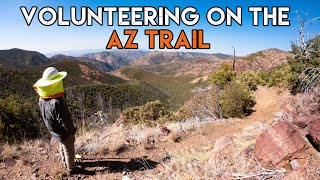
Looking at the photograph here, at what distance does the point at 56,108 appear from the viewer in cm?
463

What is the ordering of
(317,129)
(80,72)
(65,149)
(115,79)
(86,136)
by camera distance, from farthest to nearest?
(115,79) → (80,72) → (86,136) → (65,149) → (317,129)

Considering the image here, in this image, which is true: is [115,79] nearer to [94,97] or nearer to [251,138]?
[94,97]

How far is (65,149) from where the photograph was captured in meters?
4.97

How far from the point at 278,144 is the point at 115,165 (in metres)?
3.03

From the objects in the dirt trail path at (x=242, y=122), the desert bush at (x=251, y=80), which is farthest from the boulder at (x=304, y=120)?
the desert bush at (x=251, y=80)

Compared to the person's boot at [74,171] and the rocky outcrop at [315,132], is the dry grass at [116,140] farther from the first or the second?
the rocky outcrop at [315,132]

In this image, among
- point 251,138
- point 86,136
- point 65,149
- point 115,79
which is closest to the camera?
point 65,149

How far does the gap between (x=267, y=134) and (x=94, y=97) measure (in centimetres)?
7043

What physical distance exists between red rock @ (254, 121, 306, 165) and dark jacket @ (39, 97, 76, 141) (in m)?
2.99

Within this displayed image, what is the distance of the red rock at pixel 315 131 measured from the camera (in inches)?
143

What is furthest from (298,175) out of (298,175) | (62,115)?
(62,115)

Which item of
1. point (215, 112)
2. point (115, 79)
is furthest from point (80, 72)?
point (215, 112)

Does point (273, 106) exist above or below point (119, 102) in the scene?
above

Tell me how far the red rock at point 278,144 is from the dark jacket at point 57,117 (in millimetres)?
2986
